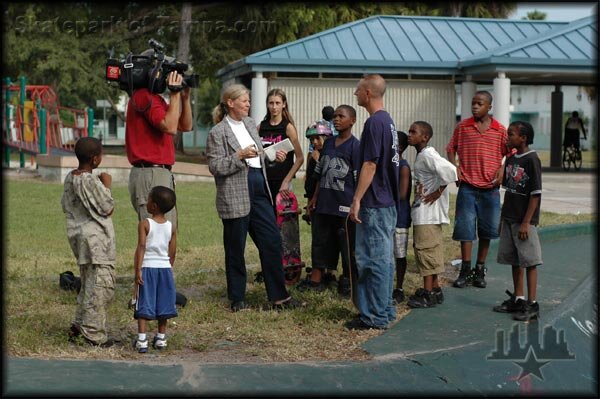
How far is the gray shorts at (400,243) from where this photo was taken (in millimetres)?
7992

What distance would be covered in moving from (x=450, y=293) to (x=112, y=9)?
2984cm

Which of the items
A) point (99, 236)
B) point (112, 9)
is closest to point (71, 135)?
point (112, 9)

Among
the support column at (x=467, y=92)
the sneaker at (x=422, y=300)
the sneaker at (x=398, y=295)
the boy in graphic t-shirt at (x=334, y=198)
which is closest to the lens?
the boy in graphic t-shirt at (x=334, y=198)

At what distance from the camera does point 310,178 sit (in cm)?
850

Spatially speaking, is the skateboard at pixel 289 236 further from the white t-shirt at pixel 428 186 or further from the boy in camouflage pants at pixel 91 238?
the boy in camouflage pants at pixel 91 238

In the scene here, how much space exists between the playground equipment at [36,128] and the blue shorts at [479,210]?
51.7 ft

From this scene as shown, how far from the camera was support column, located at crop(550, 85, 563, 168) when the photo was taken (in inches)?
1253

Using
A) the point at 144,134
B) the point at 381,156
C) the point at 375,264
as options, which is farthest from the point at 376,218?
the point at 144,134

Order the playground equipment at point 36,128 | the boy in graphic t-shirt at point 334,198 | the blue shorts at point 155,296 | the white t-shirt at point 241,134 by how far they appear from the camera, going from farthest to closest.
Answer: the playground equipment at point 36,128, the boy in graphic t-shirt at point 334,198, the white t-shirt at point 241,134, the blue shorts at point 155,296

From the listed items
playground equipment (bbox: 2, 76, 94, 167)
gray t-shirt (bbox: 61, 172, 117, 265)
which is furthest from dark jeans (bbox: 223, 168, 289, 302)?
playground equipment (bbox: 2, 76, 94, 167)

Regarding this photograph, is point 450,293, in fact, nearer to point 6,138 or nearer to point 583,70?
point 583,70

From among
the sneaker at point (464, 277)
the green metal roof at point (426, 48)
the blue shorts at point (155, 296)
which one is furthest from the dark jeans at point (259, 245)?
the green metal roof at point (426, 48)

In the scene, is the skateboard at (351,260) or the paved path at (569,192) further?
the paved path at (569,192)

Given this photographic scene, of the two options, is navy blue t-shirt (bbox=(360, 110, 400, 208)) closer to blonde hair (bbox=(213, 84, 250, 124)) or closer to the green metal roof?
blonde hair (bbox=(213, 84, 250, 124))
